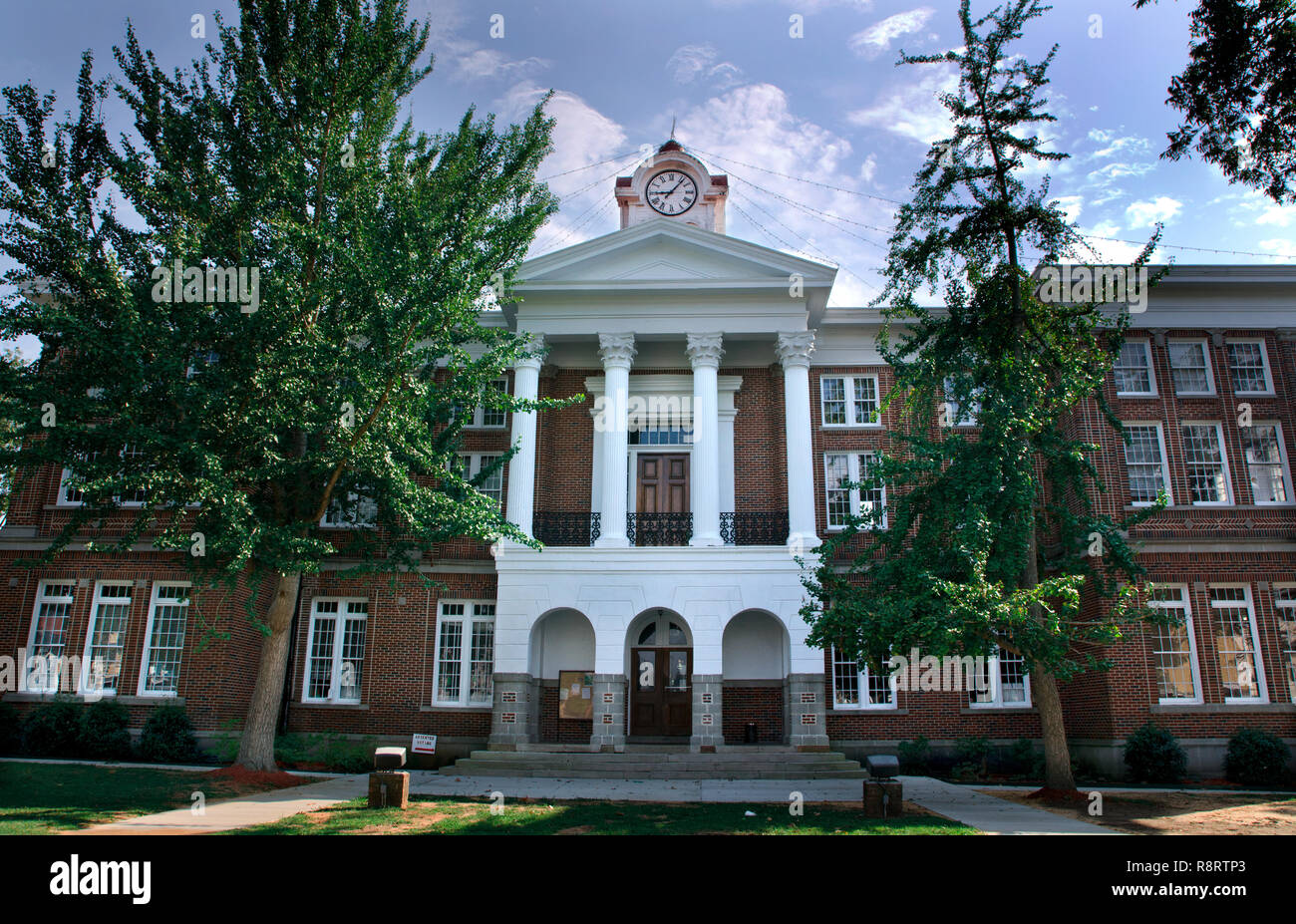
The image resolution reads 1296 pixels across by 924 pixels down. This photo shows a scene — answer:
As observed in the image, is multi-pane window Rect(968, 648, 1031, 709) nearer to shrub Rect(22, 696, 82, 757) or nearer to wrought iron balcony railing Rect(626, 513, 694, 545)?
wrought iron balcony railing Rect(626, 513, 694, 545)

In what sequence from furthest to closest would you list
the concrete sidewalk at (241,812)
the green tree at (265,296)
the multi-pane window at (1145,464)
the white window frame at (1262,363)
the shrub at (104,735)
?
the white window frame at (1262,363) < the multi-pane window at (1145,464) < the shrub at (104,735) < the green tree at (265,296) < the concrete sidewalk at (241,812)

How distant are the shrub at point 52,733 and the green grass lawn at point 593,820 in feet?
36.1

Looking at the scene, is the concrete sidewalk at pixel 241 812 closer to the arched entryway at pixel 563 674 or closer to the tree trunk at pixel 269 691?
the tree trunk at pixel 269 691

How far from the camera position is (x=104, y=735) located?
66.8 ft

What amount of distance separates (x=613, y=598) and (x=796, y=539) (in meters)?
4.68

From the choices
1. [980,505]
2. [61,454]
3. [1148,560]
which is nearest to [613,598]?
[980,505]

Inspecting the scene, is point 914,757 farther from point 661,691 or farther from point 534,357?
point 534,357

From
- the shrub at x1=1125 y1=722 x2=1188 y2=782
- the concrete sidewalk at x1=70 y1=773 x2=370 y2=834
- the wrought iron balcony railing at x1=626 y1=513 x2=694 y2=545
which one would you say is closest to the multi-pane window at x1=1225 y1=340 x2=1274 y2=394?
the shrub at x1=1125 y1=722 x2=1188 y2=782

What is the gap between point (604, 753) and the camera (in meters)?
19.4

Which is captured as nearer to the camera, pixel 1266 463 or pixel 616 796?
pixel 616 796

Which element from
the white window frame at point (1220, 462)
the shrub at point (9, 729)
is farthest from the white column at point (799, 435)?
the shrub at point (9, 729)

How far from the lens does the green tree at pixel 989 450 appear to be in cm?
1461

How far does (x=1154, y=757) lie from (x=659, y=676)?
11510 millimetres

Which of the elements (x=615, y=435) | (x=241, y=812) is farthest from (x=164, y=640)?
(x=615, y=435)
